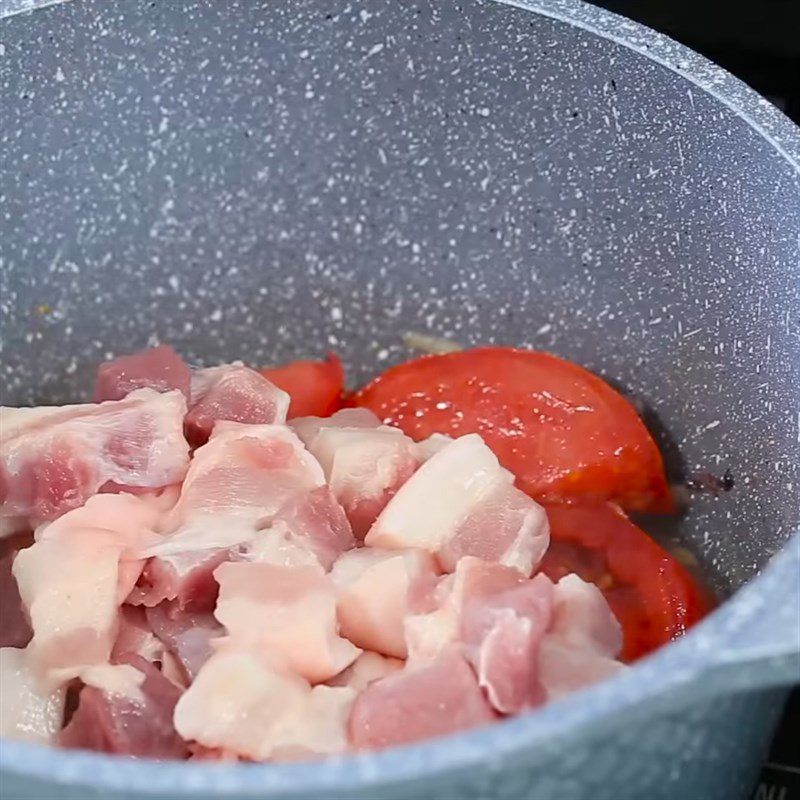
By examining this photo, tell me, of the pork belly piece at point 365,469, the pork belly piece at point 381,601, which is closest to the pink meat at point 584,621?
the pork belly piece at point 381,601

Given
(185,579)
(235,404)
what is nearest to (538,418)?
(235,404)

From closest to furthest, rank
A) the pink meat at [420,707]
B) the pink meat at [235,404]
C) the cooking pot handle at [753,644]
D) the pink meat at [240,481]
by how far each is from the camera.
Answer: the cooking pot handle at [753,644]
the pink meat at [420,707]
the pink meat at [240,481]
the pink meat at [235,404]

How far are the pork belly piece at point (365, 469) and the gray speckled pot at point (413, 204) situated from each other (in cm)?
24

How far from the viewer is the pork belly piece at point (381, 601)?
0.94 metres

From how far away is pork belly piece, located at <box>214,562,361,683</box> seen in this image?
89 centimetres

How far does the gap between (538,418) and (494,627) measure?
14.9 inches

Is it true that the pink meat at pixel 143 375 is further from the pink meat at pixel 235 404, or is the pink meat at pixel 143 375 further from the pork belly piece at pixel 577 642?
the pork belly piece at pixel 577 642

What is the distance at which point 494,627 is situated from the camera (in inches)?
33.5

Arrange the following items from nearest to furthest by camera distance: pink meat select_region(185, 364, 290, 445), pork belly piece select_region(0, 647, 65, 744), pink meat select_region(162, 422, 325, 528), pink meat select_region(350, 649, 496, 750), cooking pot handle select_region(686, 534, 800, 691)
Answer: cooking pot handle select_region(686, 534, 800, 691) < pink meat select_region(350, 649, 496, 750) < pork belly piece select_region(0, 647, 65, 744) < pink meat select_region(162, 422, 325, 528) < pink meat select_region(185, 364, 290, 445)

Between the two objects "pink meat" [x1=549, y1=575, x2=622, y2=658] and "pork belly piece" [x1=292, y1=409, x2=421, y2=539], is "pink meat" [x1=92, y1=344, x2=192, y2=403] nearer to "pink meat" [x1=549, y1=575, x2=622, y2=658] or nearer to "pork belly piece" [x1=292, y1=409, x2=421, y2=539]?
"pork belly piece" [x1=292, y1=409, x2=421, y2=539]

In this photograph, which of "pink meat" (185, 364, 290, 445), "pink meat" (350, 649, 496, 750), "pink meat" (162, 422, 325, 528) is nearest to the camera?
"pink meat" (350, 649, 496, 750)

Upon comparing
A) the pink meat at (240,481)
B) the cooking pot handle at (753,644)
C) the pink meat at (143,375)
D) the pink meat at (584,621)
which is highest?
the cooking pot handle at (753,644)

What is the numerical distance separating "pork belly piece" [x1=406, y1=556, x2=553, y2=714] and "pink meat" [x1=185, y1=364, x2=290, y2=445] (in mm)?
300

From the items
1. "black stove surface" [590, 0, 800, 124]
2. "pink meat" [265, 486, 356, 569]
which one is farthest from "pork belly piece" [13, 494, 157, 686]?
"black stove surface" [590, 0, 800, 124]
